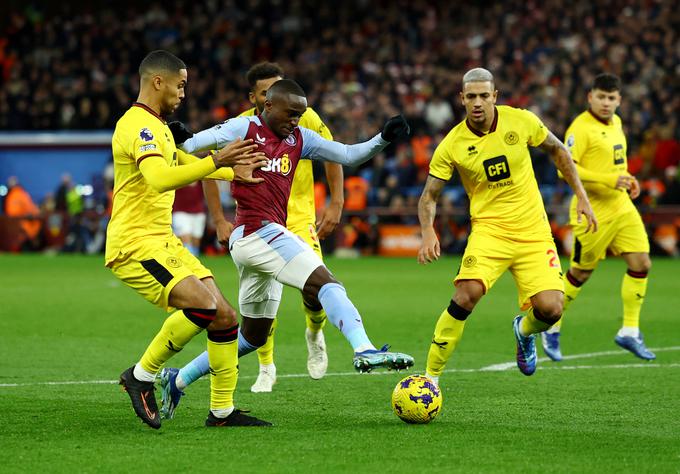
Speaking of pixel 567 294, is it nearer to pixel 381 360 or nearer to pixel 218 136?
pixel 218 136

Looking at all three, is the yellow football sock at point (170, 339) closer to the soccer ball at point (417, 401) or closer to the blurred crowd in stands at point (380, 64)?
the soccer ball at point (417, 401)

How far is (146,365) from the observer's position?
7.40 metres

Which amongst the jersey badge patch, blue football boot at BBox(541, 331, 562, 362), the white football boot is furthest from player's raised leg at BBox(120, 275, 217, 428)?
blue football boot at BBox(541, 331, 562, 362)

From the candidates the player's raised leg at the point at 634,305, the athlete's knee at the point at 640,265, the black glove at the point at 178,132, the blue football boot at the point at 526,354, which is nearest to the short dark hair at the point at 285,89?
the black glove at the point at 178,132

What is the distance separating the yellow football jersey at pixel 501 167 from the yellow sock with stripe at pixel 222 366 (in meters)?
2.12

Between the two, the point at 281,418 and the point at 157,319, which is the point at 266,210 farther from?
the point at 157,319

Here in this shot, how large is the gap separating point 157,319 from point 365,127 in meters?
13.9

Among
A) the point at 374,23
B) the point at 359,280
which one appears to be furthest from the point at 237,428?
the point at 374,23

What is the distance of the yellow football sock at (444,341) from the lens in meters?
8.25

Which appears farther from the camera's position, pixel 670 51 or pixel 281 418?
pixel 670 51

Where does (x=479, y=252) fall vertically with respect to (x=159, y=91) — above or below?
below

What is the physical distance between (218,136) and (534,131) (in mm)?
2406

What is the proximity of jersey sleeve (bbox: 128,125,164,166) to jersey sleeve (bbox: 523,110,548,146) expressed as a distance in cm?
291

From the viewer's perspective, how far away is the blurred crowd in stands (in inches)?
1014
